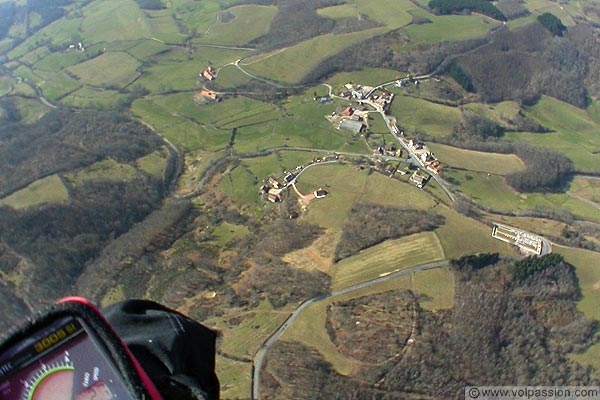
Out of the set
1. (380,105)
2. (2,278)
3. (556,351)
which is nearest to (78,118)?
(2,278)

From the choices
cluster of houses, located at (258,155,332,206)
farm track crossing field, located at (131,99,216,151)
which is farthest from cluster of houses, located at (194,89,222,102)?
cluster of houses, located at (258,155,332,206)

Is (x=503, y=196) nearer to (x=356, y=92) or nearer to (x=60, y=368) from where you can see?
(x=356, y=92)

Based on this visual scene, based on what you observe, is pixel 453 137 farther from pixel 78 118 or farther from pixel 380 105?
pixel 78 118

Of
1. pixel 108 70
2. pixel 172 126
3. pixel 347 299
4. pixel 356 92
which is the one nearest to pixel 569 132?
pixel 356 92

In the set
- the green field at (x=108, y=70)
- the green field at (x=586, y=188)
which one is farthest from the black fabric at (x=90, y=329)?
the green field at (x=108, y=70)

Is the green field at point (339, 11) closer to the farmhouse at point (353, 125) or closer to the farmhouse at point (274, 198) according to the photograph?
the farmhouse at point (353, 125)

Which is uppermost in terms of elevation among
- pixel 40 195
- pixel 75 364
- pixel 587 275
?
pixel 75 364
